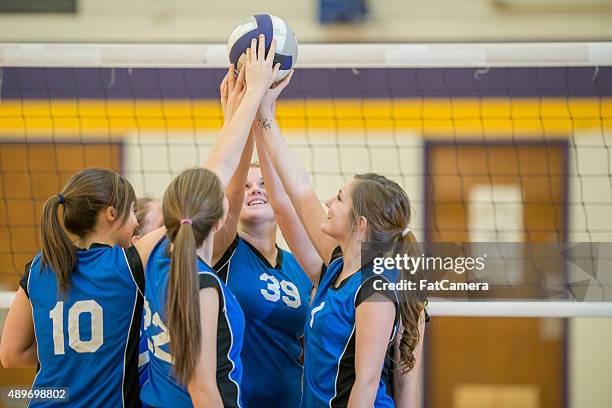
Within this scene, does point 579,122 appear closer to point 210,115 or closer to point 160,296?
point 210,115

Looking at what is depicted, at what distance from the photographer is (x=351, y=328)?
2357 mm

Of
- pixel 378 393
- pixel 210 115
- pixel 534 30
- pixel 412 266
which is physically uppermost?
pixel 534 30

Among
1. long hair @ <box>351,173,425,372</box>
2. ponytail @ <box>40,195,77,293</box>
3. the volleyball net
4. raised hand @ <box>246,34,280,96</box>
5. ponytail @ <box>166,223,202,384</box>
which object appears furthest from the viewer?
the volleyball net

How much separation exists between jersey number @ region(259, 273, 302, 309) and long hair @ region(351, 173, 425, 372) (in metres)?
0.49

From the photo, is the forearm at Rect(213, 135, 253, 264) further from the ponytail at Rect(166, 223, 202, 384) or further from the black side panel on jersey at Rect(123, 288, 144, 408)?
the ponytail at Rect(166, 223, 202, 384)

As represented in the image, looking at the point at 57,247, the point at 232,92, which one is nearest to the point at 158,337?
the point at 57,247

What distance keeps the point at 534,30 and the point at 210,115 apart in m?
2.57

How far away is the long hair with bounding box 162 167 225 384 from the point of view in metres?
2.08

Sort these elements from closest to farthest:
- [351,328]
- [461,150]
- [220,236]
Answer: [351,328]
[220,236]
[461,150]

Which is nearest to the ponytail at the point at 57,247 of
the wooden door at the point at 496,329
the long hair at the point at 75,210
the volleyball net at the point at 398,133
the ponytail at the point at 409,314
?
the long hair at the point at 75,210

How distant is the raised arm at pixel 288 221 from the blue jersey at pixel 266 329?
0.11 meters

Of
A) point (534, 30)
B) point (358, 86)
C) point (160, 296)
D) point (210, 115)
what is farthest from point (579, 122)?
point (160, 296)

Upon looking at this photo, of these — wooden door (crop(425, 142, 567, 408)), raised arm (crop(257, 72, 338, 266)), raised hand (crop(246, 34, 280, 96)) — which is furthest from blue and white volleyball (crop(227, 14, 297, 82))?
wooden door (crop(425, 142, 567, 408))

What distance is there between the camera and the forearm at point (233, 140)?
7.86ft
